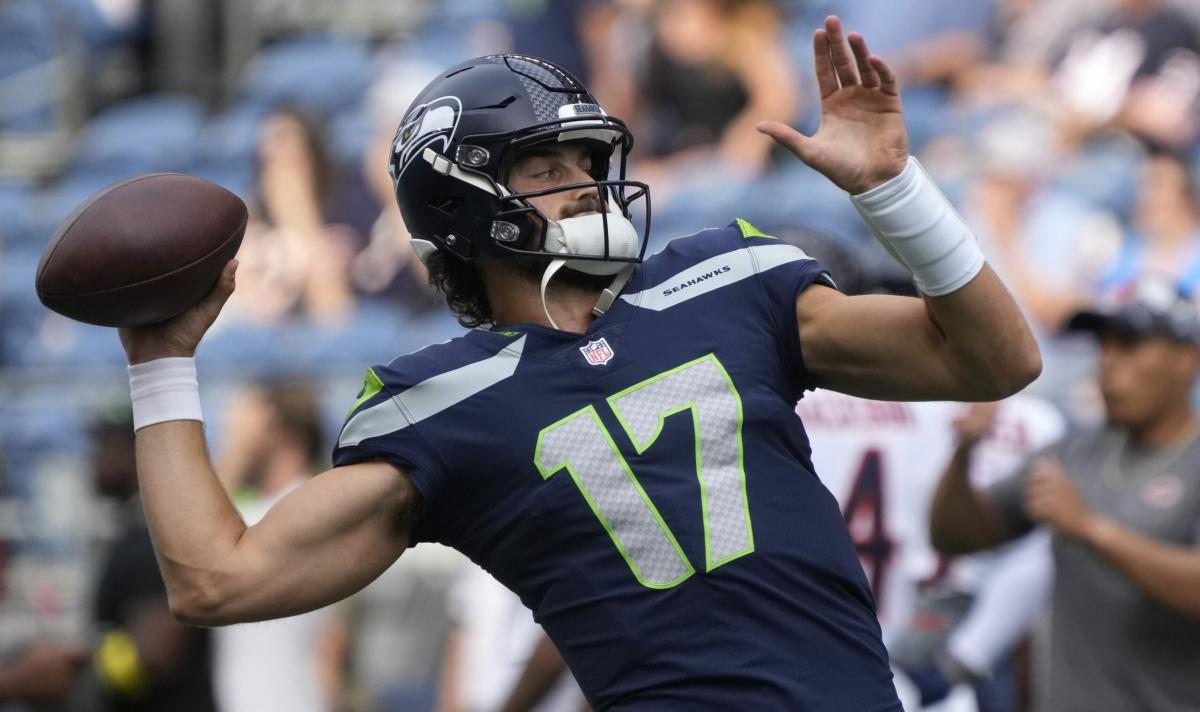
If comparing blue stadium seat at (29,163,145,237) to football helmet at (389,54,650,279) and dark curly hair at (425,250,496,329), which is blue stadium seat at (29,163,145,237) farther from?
football helmet at (389,54,650,279)

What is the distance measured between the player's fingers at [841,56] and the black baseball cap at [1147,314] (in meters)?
2.23

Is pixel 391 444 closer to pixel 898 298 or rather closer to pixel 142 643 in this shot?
pixel 898 298

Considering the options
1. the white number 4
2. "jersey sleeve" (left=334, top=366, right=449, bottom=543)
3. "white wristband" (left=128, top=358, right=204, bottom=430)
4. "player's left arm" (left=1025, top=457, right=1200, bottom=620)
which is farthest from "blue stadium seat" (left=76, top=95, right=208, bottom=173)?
the white number 4

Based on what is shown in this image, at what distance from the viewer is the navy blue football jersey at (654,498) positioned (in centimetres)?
245

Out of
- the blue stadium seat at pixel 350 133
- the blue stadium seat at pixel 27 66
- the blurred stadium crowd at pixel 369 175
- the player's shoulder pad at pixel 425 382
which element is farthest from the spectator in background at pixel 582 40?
the player's shoulder pad at pixel 425 382

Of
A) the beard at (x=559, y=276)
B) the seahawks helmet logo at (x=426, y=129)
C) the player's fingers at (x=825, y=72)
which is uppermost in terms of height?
the player's fingers at (x=825, y=72)

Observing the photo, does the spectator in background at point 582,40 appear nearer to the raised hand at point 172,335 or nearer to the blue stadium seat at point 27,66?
the blue stadium seat at point 27,66

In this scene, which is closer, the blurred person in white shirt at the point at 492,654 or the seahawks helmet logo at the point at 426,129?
the seahawks helmet logo at the point at 426,129

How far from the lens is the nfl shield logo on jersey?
2570 millimetres

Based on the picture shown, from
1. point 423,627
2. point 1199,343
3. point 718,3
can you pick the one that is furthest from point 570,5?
point 1199,343

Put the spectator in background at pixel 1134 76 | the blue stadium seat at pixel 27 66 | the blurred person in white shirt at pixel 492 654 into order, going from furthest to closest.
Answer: the blue stadium seat at pixel 27 66 < the spectator in background at pixel 1134 76 < the blurred person in white shirt at pixel 492 654

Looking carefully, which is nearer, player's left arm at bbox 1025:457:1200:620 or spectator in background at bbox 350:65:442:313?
player's left arm at bbox 1025:457:1200:620

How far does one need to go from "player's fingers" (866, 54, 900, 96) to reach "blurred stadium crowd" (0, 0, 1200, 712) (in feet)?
6.52

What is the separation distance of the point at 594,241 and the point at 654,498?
→ 0.44m
